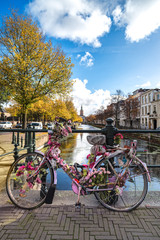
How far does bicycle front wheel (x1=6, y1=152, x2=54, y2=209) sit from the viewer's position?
83.9 inches

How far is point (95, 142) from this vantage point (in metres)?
2.16

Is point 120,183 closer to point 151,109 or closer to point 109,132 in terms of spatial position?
point 109,132

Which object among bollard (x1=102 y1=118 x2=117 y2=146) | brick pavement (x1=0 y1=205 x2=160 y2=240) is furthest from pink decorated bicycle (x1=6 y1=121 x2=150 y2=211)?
bollard (x1=102 y1=118 x2=117 y2=146)

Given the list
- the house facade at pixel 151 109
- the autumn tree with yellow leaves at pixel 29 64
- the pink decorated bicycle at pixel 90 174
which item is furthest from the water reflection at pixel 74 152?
the house facade at pixel 151 109

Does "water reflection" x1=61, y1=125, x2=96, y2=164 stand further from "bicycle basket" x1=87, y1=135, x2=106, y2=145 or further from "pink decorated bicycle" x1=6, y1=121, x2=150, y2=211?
"bicycle basket" x1=87, y1=135, x2=106, y2=145

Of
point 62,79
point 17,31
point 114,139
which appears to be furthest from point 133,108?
point 114,139

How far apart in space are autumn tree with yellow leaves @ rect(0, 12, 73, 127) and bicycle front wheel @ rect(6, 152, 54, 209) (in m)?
13.7

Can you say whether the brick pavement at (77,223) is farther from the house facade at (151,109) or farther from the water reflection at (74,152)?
the house facade at (151,109)

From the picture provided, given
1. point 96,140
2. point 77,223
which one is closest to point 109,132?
point 96,140

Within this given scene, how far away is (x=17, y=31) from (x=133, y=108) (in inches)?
1524

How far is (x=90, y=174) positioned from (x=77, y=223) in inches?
24.1

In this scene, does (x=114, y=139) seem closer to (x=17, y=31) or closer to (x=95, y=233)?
(x=95, y=233)

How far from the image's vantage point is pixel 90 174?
2062 mm

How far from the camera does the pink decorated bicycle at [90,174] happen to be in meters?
2.05
